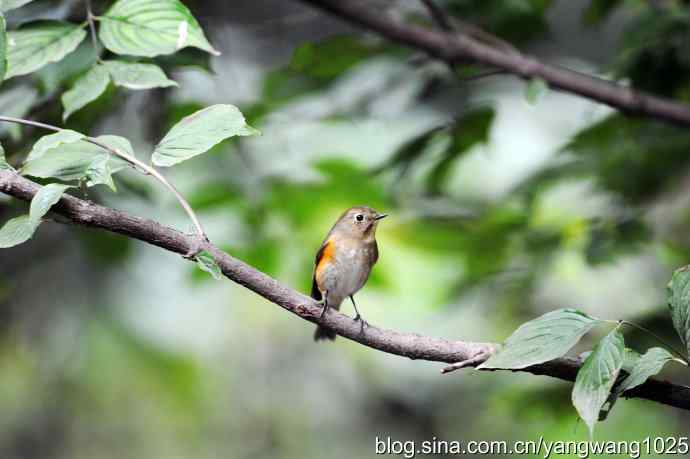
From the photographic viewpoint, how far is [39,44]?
1694mm

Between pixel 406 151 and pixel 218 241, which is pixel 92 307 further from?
pixel 406 151

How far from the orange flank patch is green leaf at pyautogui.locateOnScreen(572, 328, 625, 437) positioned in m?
1.52

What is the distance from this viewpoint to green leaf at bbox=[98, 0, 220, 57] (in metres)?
1.62

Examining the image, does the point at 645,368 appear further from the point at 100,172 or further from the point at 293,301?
the point at 100,172

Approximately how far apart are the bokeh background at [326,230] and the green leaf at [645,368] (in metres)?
1.23

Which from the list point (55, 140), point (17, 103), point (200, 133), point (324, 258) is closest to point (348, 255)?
point (324, 258)

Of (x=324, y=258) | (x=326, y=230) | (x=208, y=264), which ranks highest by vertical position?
(x=208, y=264)

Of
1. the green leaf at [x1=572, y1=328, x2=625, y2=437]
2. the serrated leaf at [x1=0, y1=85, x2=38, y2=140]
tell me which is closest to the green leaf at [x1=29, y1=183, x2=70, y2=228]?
the green leaf at [x1=572, y1=328, x2=625, y2=437]

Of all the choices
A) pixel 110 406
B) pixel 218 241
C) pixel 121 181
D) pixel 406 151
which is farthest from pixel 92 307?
pixel 406 151

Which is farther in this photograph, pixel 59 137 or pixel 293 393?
pixel 293 393

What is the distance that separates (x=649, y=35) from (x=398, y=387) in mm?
2842

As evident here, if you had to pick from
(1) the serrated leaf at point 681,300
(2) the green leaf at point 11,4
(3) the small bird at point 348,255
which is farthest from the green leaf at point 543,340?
(3) the small bird at point 348,255

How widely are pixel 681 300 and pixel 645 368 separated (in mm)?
152

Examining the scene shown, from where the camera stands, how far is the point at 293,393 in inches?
194
